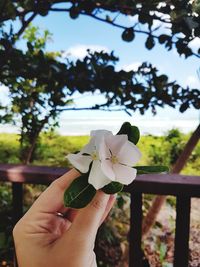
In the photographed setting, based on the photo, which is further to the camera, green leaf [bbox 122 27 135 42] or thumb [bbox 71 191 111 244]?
green leaf [bbox 122 27 135 42]

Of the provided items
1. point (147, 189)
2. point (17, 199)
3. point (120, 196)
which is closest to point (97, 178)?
point (147, 189)

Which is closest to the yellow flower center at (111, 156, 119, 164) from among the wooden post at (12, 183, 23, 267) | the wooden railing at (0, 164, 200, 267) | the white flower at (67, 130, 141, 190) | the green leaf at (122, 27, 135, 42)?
the white flower at (67, 130, 141, 190)

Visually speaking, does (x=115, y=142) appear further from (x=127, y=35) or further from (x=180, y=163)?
(x=180, y=163)

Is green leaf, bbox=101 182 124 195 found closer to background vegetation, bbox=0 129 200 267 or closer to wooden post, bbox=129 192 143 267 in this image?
wooden post, bbox=129 192 143 267

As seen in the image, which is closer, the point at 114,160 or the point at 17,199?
the point at 114,160

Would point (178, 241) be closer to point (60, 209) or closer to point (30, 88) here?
point (60, 209)

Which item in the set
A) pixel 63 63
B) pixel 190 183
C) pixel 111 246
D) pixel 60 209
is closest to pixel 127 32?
pixel 63 63

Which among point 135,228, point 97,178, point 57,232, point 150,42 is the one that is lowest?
point 135,228
